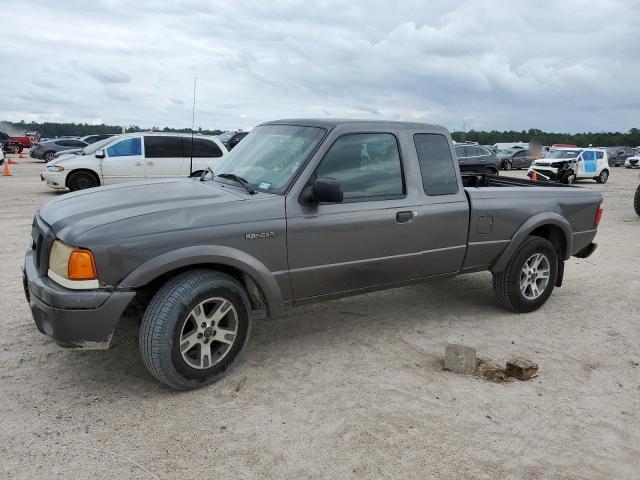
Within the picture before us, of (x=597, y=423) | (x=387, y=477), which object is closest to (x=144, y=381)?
(x=387, y=477)

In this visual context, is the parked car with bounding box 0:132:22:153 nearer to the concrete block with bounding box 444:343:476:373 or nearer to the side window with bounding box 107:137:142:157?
the side window with bounding box 107:137:142:157

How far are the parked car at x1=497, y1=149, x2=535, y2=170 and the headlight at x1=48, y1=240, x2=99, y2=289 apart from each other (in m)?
29.7

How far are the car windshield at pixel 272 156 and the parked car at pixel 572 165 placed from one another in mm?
18982

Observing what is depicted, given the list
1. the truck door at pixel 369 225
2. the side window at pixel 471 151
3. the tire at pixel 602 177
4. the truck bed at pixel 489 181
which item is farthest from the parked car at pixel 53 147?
the truck door at pixel 369 225

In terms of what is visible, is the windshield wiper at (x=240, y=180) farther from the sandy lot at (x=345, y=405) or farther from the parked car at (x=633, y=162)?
the parked car at (x=633, y=162)

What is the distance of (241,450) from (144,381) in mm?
1146

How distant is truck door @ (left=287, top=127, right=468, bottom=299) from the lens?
4125 millimetres

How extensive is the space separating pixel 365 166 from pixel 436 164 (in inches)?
30.0

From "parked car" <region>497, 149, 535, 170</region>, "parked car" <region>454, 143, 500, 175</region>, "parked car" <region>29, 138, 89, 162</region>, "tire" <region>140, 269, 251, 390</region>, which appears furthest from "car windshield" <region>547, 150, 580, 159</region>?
"parked car" <region>29, 138, 89, 162</region>

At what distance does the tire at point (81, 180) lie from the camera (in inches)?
543

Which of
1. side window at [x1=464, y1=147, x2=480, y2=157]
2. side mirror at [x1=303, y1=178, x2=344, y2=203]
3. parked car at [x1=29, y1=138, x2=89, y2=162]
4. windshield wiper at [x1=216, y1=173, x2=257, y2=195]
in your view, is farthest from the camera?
parked car at [x1=29, y1=138, x2=89, y2=162]

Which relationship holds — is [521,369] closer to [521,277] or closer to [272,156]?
[521,277]

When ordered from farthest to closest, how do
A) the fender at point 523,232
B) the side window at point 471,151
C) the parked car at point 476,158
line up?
the side window at point 471,151, the parked car at point 476,158, the fender at point 523,232

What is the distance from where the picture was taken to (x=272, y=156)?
176 inches
